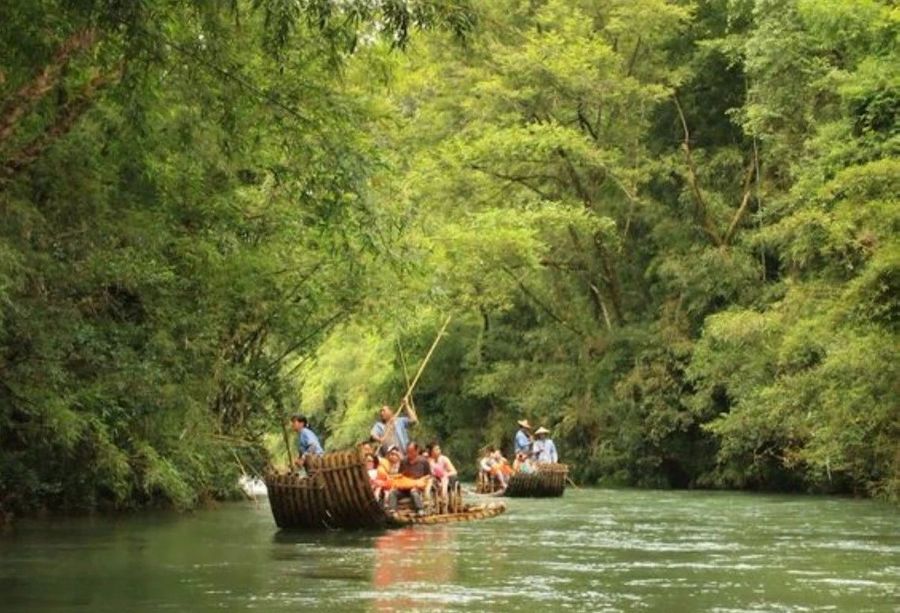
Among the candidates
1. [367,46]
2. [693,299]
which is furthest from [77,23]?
[693,299]

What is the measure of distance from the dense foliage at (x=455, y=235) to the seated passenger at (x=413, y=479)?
280 cm

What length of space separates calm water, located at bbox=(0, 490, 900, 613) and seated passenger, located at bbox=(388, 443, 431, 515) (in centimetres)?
77

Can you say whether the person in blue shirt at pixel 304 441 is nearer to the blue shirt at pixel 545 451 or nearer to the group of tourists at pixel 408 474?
the group of tourists at pixel 408 474

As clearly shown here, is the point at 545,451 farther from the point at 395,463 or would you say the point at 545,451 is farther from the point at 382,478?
the point at 382,478

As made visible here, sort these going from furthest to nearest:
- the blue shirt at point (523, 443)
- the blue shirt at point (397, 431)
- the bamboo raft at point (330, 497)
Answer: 1. the blue shirt at point (523, 443)
2. the blue shirt at point (397, 431)
3. the bamboo raft at point (330, 497)

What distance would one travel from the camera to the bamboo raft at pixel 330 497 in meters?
19.0

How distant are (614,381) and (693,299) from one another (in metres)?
3.61

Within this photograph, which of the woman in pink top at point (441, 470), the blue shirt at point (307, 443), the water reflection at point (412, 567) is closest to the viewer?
the water reflection at point (412, 567)

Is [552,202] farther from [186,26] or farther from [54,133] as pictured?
[186,26]

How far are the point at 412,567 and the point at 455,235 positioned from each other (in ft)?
67.5

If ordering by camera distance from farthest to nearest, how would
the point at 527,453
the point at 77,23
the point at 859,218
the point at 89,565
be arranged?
the point at 527,453 → the point at 859,218 → the point at 89,565 → the point at 77,23

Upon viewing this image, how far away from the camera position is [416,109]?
1662 inches

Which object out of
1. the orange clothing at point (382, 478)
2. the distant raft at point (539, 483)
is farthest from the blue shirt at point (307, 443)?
the distant raft at point (539, 483)

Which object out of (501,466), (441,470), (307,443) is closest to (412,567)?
(307,443)
